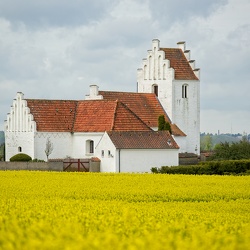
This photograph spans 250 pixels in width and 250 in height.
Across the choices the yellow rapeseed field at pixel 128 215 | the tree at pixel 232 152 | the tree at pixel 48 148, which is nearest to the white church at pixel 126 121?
the tree at pixel 48 148

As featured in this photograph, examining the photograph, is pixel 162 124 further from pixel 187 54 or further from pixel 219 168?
pixel 219 168

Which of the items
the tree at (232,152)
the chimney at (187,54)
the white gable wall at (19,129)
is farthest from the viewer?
the chimney at (187,54)

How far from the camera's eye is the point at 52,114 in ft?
296

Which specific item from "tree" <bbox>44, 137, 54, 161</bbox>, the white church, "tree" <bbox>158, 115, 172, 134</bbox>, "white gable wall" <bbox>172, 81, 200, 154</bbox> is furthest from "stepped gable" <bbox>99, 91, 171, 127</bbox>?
"tree" <bbox>44, 137, 54, 161</bbox>

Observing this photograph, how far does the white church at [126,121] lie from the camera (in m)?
80.6

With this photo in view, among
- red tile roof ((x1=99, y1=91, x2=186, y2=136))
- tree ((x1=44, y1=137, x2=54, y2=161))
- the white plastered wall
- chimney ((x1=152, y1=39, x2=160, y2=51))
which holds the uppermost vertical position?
chimney ((x1=152, y1=39, x2=160, y2=51))

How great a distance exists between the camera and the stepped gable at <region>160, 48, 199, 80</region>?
327 feet

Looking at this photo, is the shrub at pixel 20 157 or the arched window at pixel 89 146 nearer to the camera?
the shrub at pixel 20 157

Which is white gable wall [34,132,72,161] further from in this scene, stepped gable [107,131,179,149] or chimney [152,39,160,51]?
chimney [152,39,160,51]

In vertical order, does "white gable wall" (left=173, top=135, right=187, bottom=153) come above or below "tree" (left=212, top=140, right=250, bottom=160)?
above

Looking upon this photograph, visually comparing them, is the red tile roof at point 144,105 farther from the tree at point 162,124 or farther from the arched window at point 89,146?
the arched window at point 89,146

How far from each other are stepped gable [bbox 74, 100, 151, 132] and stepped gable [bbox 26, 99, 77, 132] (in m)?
0.97

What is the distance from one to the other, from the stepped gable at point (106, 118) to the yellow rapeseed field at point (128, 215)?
33.6m

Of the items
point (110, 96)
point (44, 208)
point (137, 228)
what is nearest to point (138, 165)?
point (110, 96)
